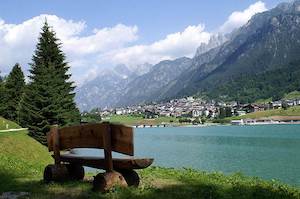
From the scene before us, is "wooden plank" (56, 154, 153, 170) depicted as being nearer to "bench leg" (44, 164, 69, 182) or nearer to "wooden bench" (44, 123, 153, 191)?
"wooden bench" (44, 123, 153, 191)

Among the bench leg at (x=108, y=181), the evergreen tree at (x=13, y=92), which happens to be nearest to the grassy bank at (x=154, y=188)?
the bench leg at (x=108, y=181)

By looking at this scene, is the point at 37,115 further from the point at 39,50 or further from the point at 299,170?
the point at 299,170

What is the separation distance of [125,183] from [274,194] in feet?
15.2

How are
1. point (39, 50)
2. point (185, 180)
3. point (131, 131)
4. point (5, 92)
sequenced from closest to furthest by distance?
point (131, 131), point (185, 180), point (39, 50), point (5, 92)

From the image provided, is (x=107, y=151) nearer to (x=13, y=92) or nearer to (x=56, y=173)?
(x=56, y=173)

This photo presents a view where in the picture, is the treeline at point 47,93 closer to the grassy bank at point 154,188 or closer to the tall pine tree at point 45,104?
the tall pine tree at point 45,104

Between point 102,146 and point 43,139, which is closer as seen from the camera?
point 102,146

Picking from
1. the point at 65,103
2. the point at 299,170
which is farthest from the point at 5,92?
the point at 299,170

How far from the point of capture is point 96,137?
14.3 m

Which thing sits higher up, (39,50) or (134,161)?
(39,50)

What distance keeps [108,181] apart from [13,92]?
68107mm

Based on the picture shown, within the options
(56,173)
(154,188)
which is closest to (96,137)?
(56,173)

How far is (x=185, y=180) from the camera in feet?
56.5

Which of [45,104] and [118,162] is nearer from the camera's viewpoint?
[118,162]
